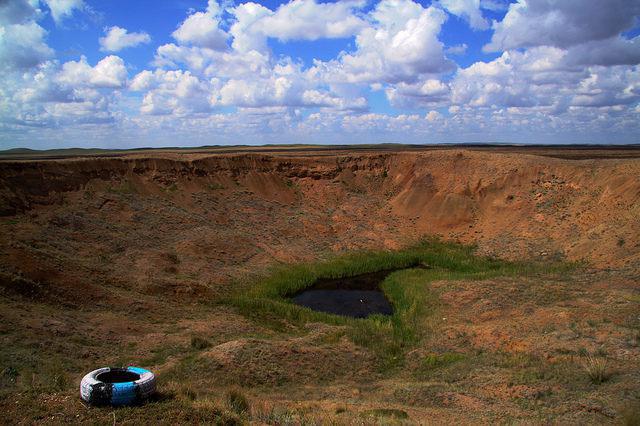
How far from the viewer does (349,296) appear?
100 feet

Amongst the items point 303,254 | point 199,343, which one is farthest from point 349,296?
point 199,343

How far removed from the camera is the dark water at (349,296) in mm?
27859

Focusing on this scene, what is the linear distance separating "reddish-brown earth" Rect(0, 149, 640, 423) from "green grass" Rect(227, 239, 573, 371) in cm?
126

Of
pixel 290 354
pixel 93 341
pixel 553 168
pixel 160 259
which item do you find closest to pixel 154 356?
pixel 93 341

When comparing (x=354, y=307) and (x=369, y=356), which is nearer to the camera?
(x=369, y=356)

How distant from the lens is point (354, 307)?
28406 mm

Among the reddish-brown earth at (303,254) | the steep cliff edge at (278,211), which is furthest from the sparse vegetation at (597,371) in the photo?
the steep cliff edge at (278,211)

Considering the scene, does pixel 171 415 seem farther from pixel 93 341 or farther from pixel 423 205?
→ pixel 423 205

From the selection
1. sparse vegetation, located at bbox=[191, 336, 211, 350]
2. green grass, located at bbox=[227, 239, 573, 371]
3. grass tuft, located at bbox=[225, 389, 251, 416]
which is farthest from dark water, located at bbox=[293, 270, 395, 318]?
grass tuft, located at bbox=[225, 389, 251, 416]

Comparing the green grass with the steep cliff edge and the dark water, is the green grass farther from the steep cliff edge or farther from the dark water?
the steep cliff edge

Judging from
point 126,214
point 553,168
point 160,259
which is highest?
point 553,168

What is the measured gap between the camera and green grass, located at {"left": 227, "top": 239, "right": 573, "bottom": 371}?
892 inches

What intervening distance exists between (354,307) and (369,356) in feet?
26.9

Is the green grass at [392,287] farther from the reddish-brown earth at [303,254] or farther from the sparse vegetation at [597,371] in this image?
the sparse vegetation at [597,371]
